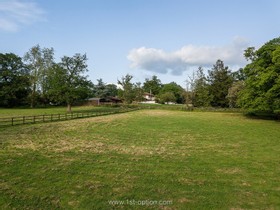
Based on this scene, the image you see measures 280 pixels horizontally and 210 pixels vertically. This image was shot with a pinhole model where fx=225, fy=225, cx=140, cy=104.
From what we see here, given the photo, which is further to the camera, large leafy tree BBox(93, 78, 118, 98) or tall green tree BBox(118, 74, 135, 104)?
large leafy tree BBox(93, 78, 118, 98)

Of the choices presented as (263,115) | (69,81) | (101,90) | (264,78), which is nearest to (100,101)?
(101,90)

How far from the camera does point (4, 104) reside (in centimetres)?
5541

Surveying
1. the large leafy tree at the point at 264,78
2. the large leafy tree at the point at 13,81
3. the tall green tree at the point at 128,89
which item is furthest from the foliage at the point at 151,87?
the large leafy tree at the point at 264,78

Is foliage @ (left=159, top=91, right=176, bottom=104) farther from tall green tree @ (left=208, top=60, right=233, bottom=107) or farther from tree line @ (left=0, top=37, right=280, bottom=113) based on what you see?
tall green tree @ (left=208, top=60, right=233, bottom=107)

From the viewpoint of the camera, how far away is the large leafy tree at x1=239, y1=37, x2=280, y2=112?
27419 millimetres

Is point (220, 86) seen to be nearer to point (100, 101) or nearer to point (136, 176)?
point (100, 101)

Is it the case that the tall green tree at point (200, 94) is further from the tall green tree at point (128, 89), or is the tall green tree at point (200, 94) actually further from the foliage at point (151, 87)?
the foliage at point (151, 87)

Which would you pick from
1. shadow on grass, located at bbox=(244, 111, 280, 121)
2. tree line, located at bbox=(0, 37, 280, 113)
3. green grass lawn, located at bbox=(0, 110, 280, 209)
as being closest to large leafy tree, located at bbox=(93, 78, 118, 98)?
tree line, located at bbox=(0, 37, 280, 113)

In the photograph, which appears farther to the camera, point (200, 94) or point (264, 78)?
point (200, 94)

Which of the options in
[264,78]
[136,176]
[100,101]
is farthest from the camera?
[100,101]

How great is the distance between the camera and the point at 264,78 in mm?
27953

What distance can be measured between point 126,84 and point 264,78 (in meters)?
48.1

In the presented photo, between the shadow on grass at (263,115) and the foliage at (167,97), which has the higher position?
the foliage at (167,97)

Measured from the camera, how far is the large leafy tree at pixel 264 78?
2742 centimetres
